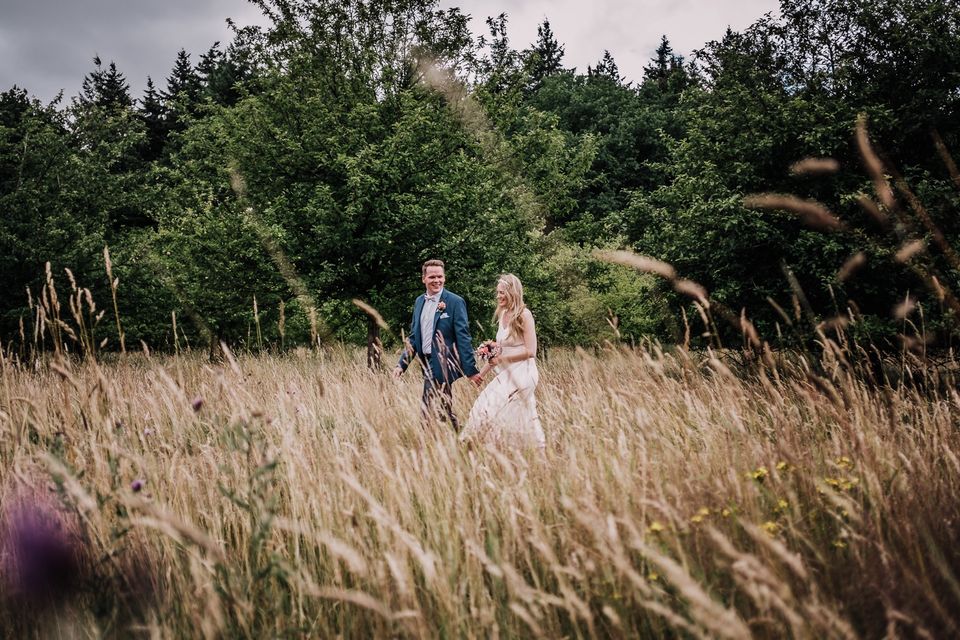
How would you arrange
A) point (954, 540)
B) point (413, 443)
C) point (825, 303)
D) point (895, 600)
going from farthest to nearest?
point (825, 303) → point (413, 443) → point (954, 540) → point (895, 600)

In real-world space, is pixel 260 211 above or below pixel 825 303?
above

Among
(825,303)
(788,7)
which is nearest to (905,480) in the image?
(825,303)

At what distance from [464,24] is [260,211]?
5707 millimetres

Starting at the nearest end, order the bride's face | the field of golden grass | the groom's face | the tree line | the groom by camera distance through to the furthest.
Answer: the field of golden grass < the bride's face < the groom < the groom's face < the tree line

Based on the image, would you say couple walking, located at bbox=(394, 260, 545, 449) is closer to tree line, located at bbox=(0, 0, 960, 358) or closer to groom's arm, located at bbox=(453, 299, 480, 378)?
groom's arm, located at bbox=(453, 299, 480, 378)

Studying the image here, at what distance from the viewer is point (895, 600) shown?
1.62m

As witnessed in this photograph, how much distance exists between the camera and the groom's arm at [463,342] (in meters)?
5.26

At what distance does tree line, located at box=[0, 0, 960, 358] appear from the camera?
7754 millimetres

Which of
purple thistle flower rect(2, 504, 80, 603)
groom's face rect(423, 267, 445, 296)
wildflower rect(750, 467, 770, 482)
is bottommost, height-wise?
wildflower rect(750, 467, 770, 482)

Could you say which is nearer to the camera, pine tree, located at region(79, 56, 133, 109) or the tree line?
the tree line

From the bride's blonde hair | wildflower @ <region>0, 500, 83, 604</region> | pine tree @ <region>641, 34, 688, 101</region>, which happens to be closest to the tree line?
the bride's blonde hair

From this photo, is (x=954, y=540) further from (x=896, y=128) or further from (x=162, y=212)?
(x=162, y=212)

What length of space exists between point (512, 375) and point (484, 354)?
31cm

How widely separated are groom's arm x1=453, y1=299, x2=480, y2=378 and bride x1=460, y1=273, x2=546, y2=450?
282 mm
